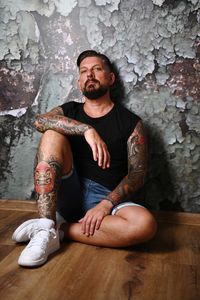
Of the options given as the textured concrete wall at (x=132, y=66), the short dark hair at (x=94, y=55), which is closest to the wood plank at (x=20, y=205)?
the textured concrete wall at (x=132, y=66)

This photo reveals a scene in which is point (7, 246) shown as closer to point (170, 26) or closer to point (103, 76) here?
point (103, 76)

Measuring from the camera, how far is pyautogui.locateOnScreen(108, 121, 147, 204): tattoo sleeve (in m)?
1.66

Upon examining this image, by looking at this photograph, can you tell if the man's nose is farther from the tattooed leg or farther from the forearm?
the tattooed leg

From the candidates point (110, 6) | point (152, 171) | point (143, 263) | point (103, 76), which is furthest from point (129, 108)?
point (143, 263)

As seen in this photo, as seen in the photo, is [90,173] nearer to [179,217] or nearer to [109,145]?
[109,145]

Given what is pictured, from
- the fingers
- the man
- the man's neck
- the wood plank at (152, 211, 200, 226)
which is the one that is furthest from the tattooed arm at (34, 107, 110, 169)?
the wood plank at (152, 211, 200, 226)

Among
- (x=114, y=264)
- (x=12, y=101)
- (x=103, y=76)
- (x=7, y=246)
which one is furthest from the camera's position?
(x=12, y=101)

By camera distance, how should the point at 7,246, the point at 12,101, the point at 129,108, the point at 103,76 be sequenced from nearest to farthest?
the point at 7,246 → the point at 103,76 → the point at 129,108 → the point at 12,101

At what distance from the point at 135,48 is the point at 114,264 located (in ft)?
3.75

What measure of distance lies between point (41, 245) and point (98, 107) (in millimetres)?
804

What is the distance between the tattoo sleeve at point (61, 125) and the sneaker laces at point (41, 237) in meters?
0.46

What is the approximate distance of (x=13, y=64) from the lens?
6.66 ft

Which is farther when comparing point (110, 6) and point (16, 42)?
point (16, 42)

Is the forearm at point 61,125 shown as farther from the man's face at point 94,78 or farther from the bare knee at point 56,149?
the man's face at point 94,78
